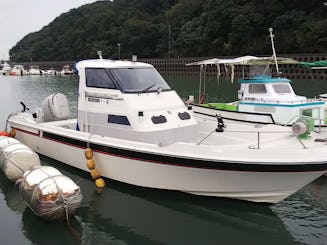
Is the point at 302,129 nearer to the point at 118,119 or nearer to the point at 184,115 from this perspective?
the point at 184,115

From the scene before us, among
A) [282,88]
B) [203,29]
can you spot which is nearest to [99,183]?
[282,88]

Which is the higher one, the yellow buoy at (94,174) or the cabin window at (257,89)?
the cabin window at (257,89)

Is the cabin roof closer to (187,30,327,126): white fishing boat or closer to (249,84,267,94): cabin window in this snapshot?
(187,30,327,126): white fishing boat

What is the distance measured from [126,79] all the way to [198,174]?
136 inches

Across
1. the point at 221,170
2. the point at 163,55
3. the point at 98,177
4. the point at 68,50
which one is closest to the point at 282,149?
the point at 221,170

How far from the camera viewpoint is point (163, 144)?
9.02 meters

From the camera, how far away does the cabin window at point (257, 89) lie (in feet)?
49.6

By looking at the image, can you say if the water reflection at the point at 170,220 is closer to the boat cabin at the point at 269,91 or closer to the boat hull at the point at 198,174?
the boat hull at the point at 198,174

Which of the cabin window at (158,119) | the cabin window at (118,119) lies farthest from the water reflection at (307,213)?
the cabin window at (118,119)

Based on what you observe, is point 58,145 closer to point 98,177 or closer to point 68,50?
point 98,177

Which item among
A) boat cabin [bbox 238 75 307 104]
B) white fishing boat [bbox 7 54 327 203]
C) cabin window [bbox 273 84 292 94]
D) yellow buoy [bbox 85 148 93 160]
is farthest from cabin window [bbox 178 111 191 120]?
cabin window [bbox 273 84 292 94]

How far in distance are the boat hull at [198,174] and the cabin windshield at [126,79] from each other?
1514 mm

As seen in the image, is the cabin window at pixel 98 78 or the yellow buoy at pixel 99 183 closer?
the yellow buoy at pixel 99 183

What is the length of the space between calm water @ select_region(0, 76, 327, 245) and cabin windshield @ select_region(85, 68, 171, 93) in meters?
2.57
